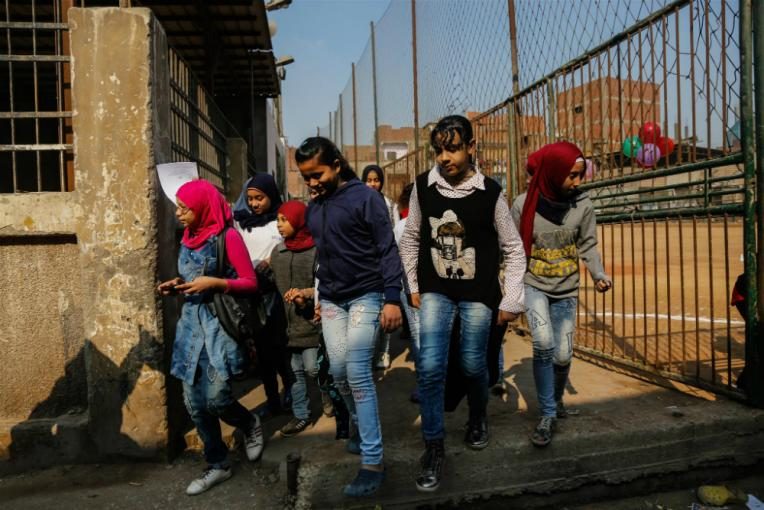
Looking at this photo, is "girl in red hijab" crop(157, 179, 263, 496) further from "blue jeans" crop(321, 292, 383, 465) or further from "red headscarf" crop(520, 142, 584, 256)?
"red headscarf" crop(520, 142, 584, 256)

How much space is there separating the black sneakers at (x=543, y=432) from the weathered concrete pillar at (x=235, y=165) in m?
5.08

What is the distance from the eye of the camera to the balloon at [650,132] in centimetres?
381

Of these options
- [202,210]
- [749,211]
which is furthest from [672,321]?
[202,210]

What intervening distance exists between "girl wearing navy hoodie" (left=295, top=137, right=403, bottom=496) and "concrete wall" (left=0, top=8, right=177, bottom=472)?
126 cm

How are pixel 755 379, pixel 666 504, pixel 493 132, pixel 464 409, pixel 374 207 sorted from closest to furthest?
pixel 374 207 < pixel 666 504 < pixel 755 379 < pixel 464 409 < pixel 493 132

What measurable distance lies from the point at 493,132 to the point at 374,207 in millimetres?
3720

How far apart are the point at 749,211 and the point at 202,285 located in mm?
3143

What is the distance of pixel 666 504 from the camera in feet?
9.66

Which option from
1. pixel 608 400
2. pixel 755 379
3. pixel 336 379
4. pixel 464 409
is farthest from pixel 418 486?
pixel 755 379

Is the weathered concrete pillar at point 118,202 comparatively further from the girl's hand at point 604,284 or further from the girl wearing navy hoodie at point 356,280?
the girl's hand at point 604,284

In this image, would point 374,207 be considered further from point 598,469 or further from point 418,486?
point 598,469

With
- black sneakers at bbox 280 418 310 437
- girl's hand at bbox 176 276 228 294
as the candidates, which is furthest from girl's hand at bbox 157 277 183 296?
black sneakers at bbox 280 418 310 437

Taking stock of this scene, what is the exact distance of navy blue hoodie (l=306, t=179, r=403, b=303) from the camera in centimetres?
267

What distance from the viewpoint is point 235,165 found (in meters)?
7.03
